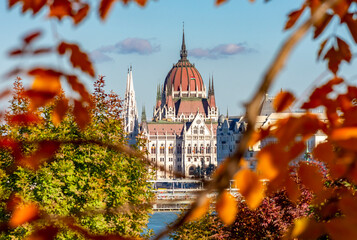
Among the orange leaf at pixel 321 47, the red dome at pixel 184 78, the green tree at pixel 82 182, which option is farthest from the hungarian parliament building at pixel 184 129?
the orange leaf at pixel 321 47

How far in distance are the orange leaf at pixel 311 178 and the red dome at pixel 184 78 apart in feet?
380

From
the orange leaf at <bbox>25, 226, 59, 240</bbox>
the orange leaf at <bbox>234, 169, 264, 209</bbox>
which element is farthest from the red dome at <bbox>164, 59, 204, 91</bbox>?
the orange leaf at <bbox>234, 169, 264, 209</bbox>

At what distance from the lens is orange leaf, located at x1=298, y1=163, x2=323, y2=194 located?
145 centimetres

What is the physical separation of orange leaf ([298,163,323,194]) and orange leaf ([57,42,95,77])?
57 centimetres

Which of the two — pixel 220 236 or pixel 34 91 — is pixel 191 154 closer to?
pixel 220 236

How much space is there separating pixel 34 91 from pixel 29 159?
34 centimetres

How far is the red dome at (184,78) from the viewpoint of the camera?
11762cm

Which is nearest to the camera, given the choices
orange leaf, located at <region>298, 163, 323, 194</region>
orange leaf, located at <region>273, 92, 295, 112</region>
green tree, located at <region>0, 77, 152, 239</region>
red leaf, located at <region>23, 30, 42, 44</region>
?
orange leaf, located at <region>273, 92, 295, 112</region>

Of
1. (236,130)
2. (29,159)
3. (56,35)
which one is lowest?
(29,159)

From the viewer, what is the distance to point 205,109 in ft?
375

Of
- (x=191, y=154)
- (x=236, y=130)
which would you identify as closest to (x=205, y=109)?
(x=191, y=154)

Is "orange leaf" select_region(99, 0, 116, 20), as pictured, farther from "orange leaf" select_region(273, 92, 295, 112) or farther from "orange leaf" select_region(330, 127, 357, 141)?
"orange leaf" select_region(330, 127, 357, 141)

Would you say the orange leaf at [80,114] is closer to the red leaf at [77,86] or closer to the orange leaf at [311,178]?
the red leaf at [77,86]

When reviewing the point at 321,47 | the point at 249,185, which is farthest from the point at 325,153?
the point at 321,47
